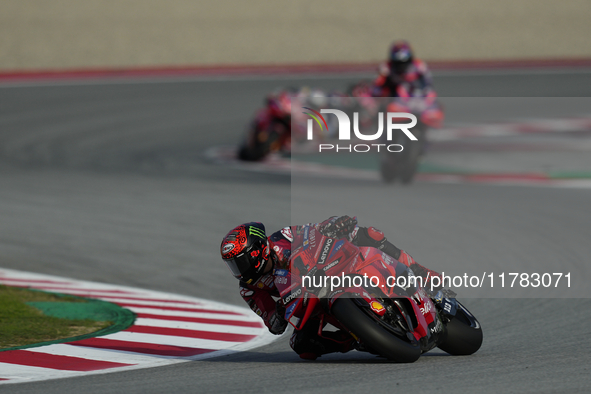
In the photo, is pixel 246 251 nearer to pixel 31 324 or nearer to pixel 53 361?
pixel 53 361

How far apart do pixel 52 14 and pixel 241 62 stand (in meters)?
6.58

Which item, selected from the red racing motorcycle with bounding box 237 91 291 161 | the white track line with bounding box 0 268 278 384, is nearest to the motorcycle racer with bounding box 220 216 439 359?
the white track line with bounding box 0 268 278 384

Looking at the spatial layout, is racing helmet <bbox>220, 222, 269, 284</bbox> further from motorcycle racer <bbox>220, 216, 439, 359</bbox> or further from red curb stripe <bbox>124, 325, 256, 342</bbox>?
red curb stripe <bbox>124, 325, 256, 342</bbox>

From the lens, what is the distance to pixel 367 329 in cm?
523

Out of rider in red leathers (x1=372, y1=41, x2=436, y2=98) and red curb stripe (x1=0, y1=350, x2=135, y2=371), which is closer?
red curb stripe (x1=0, y1=350, x2=135, y2=371)

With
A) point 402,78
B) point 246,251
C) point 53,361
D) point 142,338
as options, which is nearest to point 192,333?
point 142,338

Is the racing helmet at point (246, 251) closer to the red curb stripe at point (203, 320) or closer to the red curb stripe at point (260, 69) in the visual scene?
the red curb stripe at point (203, 320)

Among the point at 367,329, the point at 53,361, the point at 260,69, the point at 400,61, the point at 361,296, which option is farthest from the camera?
the point at 260,69

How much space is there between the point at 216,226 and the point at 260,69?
777 inches

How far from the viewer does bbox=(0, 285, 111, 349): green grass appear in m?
6.80

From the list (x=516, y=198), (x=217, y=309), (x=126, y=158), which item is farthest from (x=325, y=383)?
(x=126, y=158)

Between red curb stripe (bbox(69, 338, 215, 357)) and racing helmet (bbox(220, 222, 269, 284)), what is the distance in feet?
3.50

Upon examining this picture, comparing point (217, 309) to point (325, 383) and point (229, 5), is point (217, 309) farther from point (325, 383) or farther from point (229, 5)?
point (229, 5)

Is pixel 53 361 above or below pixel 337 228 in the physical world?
below
